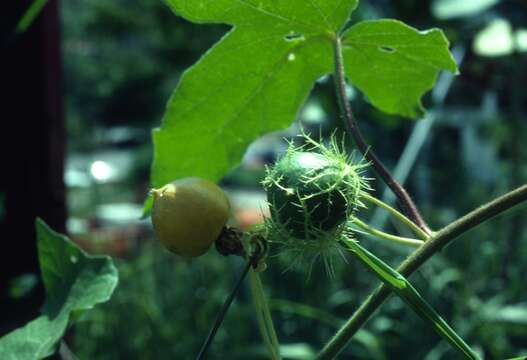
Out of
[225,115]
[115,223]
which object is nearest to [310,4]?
[225,115]

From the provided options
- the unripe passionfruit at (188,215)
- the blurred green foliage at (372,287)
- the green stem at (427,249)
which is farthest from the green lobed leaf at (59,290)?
the blurred green foliage at (372,287)

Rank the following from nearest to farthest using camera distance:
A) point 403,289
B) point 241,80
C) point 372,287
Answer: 1. point 403,289
2. point 241,80
3. point 372,287

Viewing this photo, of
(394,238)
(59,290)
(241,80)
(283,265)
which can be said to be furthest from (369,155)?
(283,265)

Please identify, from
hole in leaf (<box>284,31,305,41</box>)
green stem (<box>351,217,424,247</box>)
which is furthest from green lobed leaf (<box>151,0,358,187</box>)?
green stem (<box>351,217,424,247</box>)

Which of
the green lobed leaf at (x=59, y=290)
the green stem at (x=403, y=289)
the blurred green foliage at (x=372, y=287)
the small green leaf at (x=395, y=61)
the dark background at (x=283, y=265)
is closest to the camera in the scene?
the green stem at (x=403, y=289)

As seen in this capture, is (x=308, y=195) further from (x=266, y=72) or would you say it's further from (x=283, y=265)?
(x=283, y=265)

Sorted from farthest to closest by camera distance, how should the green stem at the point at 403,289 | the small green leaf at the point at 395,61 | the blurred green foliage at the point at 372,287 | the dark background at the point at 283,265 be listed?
the blurred green foliage at the point at 372,287, the dark background at the point at 283,265, the small green leaf at the point at 395,61, the green stem at the point at 403,289

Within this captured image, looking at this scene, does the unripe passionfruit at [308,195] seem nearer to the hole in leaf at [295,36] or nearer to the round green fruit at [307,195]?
the round green fruit at [307,195]
